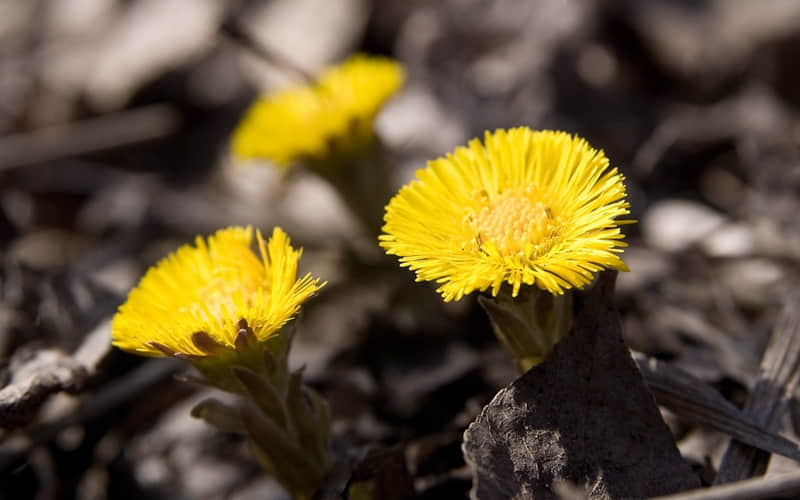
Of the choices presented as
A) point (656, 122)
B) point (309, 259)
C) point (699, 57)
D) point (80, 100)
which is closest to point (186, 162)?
point (80, 100)

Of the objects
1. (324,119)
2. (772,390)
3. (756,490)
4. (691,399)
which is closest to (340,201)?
(324,119)

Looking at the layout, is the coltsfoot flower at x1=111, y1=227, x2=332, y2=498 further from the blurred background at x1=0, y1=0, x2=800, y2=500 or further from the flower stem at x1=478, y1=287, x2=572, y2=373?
the flower stem at x1=478, y1=287, x2=572, y2=373

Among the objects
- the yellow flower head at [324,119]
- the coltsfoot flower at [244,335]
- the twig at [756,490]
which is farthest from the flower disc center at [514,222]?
the yellow flower head at [324,119]

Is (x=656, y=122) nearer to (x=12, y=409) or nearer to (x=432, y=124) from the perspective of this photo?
(x=432, y=124)

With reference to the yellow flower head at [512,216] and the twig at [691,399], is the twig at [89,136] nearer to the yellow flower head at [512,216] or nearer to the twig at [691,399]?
the yellow flower head at [512,216]

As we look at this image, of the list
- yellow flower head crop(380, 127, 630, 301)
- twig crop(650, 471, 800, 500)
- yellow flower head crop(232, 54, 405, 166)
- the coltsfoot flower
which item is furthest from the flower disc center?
yellow flower head crop(232, 54, 405, 166)

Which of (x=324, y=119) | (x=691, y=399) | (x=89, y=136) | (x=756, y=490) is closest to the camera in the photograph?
(x=756, y=490)

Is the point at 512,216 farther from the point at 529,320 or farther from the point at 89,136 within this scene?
the point at 89,136
